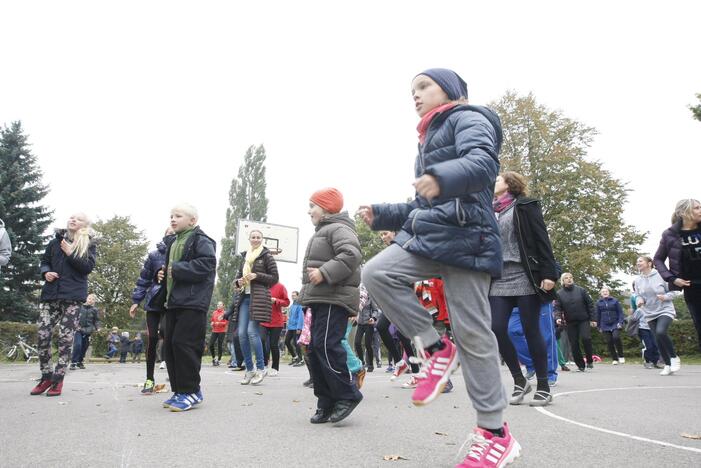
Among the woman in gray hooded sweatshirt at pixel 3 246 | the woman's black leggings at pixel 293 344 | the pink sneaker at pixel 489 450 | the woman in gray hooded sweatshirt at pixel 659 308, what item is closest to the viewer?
the pink sneaker at pixel 489 450

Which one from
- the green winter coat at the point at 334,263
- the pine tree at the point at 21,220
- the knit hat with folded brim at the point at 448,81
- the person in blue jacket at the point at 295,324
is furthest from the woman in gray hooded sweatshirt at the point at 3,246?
the pine tree at the point at 21,220

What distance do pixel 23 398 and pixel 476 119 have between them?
233 inches

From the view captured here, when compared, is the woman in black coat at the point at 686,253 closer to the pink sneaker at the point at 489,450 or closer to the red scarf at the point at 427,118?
the pink sneaker at the point at 489,450

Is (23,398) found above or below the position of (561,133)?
below

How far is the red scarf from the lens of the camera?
9.66 feet

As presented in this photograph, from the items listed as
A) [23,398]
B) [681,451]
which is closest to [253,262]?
[23,398]

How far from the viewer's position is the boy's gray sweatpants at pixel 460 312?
2.72m

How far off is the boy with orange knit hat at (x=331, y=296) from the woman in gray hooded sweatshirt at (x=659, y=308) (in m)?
7.34

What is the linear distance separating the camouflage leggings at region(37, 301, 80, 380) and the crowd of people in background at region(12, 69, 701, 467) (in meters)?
0.02

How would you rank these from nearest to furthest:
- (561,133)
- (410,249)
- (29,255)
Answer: (410,249) < (561,133) < (29,255)

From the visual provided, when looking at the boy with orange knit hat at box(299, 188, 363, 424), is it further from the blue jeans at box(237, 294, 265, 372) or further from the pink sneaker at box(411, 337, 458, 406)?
the blue jeans at box(237, 294, 265, 372)

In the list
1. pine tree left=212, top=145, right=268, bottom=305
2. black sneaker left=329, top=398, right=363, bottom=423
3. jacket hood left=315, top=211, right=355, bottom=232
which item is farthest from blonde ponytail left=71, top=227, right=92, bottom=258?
pine tree left=212, top=145, right=268, bottom=305

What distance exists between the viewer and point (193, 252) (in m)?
5.54

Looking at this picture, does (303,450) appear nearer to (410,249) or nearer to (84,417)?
(410,249)
